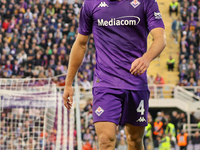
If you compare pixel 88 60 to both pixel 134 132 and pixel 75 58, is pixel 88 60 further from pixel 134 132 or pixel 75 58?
pixel 134 132

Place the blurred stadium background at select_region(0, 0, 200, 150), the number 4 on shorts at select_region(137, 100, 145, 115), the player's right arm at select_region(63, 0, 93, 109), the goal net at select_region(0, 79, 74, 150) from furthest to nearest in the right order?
the blurred stadium background at select_region(0, 0, 200, 150) < the goal net at select_region(0, 79, 74, 150) < the player's right arm at select_region(63, 0, 93, 109) < the number 4 on shorts at select_region(137, 100, 145, 115)

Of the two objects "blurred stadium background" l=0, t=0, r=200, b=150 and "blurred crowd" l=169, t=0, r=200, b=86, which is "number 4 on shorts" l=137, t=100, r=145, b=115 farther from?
"blurred crowd" l=169, t=0, r=200, b=86

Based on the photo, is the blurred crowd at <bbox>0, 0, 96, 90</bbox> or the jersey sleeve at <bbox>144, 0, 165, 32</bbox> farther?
the blurred crowd at <bbox>0, 0, 96, 90</bbox>

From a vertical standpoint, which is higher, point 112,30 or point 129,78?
point 112,30

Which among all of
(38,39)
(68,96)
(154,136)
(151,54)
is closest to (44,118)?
(68,96)

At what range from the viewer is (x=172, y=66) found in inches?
845

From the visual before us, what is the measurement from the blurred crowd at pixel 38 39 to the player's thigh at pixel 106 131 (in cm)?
1234

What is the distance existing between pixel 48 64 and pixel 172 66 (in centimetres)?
717

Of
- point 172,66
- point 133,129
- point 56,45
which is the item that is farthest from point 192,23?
point 133,129

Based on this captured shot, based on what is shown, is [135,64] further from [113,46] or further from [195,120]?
[195,120]

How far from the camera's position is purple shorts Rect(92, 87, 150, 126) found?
348 centimetres

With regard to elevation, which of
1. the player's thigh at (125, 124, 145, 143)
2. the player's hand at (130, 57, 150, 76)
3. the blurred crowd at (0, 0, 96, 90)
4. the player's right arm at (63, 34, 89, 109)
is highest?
the blurred crowd at (0, 0, 96, 90)

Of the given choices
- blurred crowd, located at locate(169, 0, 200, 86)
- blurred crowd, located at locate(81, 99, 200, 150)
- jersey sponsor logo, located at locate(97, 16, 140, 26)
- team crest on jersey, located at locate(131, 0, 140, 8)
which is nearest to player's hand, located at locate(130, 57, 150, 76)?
jersey sponsor logo, located at locate(97, 16, 140, 26)

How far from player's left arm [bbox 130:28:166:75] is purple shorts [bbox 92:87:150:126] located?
47 cm
